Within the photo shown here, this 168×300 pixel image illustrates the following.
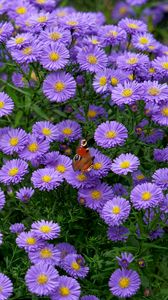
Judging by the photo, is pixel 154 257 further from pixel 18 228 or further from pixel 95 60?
pixel 95 60

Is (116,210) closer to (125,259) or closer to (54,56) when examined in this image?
(125,259)

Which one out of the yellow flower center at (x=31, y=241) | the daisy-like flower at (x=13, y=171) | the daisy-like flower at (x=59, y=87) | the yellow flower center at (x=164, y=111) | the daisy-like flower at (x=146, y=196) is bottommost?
the yellow flower center at (x=31, y=241)

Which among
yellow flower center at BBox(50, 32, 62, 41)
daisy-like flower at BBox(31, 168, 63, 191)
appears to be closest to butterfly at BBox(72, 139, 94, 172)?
daisy-like flower at BBox(31, 168, 63, 191)

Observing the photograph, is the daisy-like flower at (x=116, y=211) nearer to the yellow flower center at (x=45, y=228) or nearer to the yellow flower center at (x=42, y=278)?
the yellow flower center at (x=45, y=228)

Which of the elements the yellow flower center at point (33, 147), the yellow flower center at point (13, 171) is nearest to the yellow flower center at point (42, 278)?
the yellow flower center at point (13, 171)

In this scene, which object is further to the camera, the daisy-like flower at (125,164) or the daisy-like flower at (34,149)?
the daisy-like flower at (34,149)

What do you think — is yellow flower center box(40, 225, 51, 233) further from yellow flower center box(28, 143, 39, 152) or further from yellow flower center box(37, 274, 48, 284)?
yellow flower center box(28, 143, 39, 152)

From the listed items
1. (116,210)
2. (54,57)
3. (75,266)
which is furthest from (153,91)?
(75,266)
